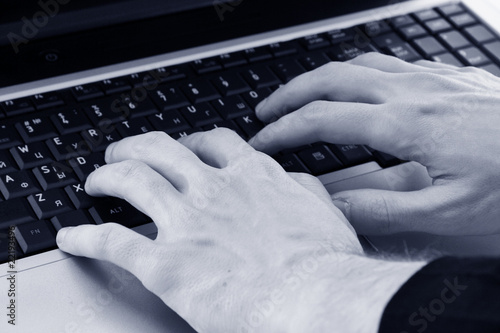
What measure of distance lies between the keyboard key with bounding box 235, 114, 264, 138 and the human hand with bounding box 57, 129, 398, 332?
0.08 meters

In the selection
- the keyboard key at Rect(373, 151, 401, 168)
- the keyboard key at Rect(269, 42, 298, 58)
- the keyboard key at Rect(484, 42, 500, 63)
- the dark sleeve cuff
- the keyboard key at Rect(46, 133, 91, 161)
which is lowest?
the dark sleeve cuff

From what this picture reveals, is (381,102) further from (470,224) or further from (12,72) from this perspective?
(12,72)

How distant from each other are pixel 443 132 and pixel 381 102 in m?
0.09

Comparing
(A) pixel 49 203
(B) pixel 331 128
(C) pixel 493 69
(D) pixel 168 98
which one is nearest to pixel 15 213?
(A) pixel 49 203

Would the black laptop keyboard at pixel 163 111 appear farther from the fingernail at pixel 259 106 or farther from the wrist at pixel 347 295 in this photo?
the wrist at pixel 347 295

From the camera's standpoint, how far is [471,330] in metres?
0.58

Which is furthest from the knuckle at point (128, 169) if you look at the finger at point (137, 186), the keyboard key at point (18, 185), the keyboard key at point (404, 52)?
the keyboard key at point (404, 52)

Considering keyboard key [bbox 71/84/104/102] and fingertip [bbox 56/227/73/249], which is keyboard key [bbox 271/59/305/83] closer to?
keyboard key [bbox 71/84/104/102]

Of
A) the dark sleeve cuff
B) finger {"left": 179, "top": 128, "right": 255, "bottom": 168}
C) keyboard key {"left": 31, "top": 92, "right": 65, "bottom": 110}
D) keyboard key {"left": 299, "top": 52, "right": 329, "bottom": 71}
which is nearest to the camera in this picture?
the dark sleeve cuff

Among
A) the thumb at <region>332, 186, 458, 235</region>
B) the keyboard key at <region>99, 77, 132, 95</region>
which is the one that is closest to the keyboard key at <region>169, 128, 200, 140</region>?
the keyboard key at <region>99, 77, 132, 95</region>

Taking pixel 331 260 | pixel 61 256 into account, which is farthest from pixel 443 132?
pixel 61 256

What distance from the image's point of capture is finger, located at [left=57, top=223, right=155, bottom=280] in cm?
69

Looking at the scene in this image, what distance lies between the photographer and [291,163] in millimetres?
859

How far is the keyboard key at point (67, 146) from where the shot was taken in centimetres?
83
